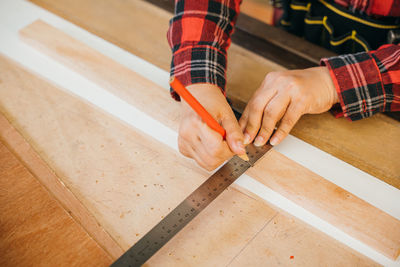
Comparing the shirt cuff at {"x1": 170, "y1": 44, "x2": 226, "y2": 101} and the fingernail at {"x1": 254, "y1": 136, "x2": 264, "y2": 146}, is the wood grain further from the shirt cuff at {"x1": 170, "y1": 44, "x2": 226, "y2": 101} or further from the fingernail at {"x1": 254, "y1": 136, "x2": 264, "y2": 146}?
the shirt cuff at {"x1": 170, "y1": 44, "x2": 226, "y2": 101}

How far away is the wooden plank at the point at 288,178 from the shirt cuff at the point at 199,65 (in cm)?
14

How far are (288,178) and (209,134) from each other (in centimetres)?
29

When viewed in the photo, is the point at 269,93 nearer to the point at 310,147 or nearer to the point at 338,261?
the point at 310,147

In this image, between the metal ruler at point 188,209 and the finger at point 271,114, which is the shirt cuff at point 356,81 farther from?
the metal ruler at point 188,209

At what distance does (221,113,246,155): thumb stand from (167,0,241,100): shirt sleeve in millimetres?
168

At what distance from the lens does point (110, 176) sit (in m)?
0.97

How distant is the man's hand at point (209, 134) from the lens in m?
0.86

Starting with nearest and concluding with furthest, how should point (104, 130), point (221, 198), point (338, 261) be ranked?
point (338, 261), point (221, 198), point (104, 130)

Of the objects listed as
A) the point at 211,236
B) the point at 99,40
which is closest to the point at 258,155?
the point at 211,236

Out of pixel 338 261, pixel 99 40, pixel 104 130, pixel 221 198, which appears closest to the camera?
pixel 338 261

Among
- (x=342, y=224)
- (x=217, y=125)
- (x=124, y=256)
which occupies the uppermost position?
(x=217, y=125)

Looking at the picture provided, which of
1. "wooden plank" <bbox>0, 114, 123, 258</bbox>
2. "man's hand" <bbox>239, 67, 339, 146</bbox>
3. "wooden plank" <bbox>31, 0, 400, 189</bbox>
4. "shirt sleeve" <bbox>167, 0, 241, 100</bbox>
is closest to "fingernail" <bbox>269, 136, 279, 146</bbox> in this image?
"man's hand" <bbox>239, 67, 339, 146</bbox>

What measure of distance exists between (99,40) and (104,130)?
47 centimetres

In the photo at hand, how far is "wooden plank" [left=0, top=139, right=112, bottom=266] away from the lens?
0.83 m
